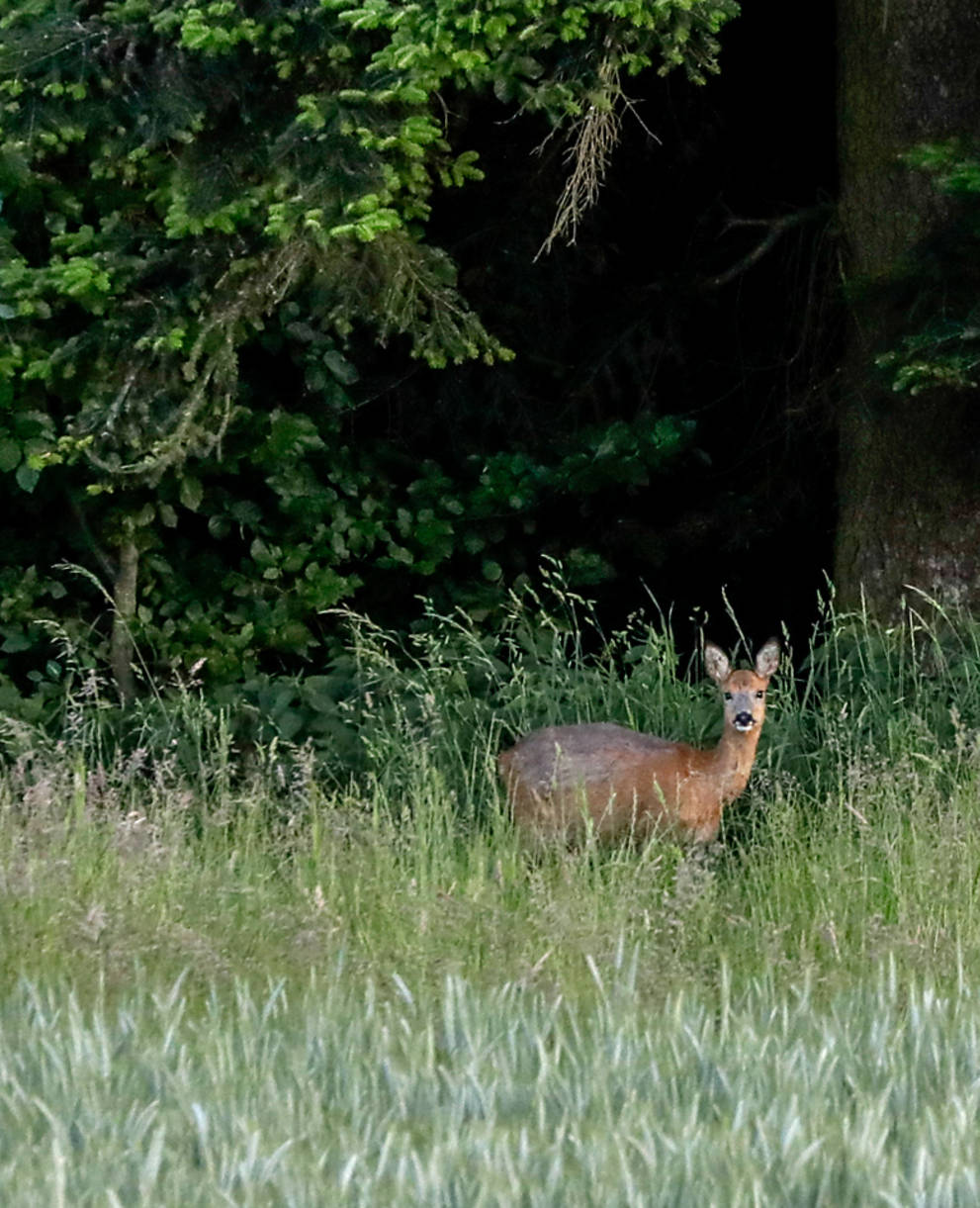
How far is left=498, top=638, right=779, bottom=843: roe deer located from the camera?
7309 millimetres

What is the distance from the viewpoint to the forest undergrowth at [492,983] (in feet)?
12.3

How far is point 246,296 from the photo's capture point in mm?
8594

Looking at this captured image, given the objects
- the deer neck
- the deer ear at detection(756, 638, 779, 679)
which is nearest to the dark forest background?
the deer ear at detection(756, 638, 779, 679)

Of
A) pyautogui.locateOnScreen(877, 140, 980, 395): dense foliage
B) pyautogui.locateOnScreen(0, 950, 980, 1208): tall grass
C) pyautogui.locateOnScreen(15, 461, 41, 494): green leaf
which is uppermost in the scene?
pyautogui.locateOnScreen(877, 140, 980, 395): dense foliage

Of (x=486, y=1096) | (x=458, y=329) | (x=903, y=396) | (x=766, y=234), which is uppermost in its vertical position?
(x=766, y=234)

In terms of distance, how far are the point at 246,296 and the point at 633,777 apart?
2768 mm

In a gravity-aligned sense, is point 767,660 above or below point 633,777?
above

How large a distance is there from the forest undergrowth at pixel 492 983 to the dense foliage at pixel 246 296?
158cm

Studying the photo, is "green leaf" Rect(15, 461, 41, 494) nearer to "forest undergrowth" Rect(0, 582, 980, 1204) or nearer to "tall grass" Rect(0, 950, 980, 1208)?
"forest undergrowth" Rect(0, 582, 980, 1204)

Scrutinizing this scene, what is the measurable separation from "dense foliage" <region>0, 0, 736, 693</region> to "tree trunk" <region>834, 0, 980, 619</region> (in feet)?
4.15

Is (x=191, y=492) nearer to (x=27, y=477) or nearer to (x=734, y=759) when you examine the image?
(x=27, y=477)

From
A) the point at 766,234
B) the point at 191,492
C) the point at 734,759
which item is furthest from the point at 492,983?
the point at 766,234

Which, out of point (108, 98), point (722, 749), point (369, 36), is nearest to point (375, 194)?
point (369, 36)

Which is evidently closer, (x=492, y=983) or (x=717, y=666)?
(x=492, y=983)
